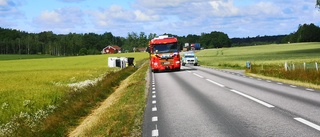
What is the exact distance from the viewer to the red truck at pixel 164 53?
3947 centimetres

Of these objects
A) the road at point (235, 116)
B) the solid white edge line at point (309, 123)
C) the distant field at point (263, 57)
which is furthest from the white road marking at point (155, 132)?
the distant field at point (263, 57)

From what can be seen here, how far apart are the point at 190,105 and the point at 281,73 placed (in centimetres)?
1627

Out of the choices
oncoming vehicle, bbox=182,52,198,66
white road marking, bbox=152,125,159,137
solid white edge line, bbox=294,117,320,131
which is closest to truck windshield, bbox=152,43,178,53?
oncoming vehicle, bbox=182,52,198,66

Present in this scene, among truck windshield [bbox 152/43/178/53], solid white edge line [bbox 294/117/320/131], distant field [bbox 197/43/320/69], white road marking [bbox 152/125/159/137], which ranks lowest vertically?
white road marking [bbox 152/125/159/137]

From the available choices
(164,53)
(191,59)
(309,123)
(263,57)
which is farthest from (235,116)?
(263,57)

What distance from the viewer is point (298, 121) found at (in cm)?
1002

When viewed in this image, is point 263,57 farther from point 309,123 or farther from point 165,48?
point 309,123

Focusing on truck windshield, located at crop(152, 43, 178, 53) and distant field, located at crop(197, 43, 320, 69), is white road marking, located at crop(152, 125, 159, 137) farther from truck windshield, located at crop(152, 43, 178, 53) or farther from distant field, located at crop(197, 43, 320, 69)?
distant field, located at crop(197, 43, 320, 69)

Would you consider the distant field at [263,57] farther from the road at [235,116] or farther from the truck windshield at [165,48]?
the road at [235,116]

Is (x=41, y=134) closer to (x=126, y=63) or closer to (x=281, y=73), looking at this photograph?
(x=281, y=73)

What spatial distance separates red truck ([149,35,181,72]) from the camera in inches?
1554

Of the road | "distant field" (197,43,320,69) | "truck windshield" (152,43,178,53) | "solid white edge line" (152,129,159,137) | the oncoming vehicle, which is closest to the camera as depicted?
the road

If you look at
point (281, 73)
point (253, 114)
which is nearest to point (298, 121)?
point (253, 114)

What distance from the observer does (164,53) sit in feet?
129
